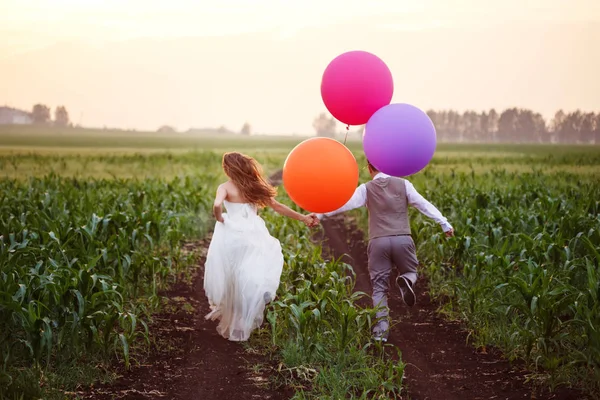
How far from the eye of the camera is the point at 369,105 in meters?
5.47

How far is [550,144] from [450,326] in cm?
1981

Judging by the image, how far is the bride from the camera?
613cm

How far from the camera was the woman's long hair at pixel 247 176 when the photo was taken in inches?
239

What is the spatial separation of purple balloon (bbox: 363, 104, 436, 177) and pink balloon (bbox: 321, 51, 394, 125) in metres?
0.19

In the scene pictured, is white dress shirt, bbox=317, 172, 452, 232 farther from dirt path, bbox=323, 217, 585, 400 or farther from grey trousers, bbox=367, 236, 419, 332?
dirt path, bbox=323, 217, 585, 400

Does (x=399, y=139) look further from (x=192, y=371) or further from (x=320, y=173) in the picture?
(x=192, y=371)

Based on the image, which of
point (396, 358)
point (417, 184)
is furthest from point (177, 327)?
point (417, 184)

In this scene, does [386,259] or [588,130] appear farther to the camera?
[588,130]

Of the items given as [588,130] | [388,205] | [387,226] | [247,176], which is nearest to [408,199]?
[388,205]

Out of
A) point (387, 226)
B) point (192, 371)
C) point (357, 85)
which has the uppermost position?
point (357, 85)

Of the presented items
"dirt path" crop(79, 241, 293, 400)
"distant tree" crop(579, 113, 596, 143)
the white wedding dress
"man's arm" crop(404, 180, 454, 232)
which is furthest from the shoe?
"distant tree" crop(579, 113, 596, 143)

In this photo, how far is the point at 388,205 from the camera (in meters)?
6.14

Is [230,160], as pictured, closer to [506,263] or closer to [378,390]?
[378,390]

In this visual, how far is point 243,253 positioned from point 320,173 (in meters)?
1.46
